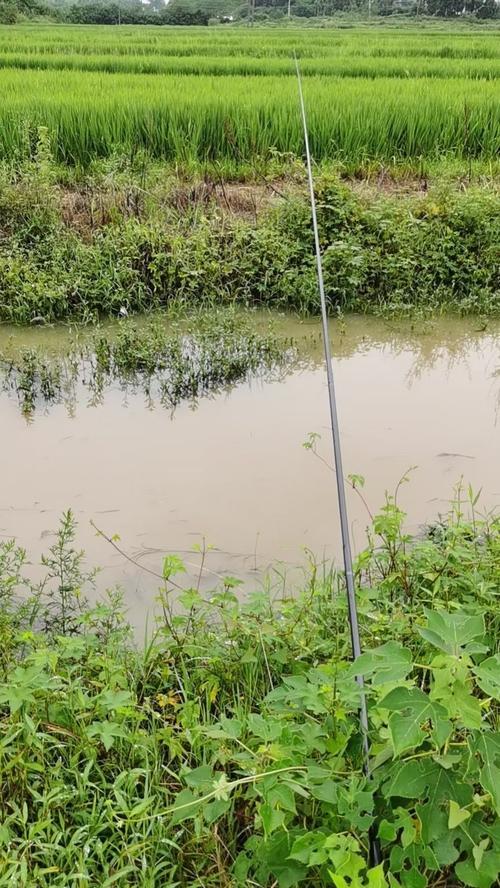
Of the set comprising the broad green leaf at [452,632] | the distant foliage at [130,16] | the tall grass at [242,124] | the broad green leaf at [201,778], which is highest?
the distant foliage at [130,16]

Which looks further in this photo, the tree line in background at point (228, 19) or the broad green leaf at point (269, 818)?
the tree line in background at point (228, 19)

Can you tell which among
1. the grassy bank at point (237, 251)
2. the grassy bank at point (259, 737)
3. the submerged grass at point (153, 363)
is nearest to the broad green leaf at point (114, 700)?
the grassy bank at point (259, 737)

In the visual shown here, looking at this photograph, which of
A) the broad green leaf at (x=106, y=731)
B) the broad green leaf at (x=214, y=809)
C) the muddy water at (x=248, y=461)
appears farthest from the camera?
the muddy water at (x=248, y=461)

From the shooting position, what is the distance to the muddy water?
2.37 metres

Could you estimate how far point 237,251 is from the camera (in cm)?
420

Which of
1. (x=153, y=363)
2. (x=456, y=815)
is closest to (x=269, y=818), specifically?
(x=456, y=815)

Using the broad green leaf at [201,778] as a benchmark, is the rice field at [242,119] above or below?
above

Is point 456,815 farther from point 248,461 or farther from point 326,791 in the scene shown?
point 248,461

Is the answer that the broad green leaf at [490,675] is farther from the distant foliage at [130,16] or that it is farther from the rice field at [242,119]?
the distant foliage at [130,16]

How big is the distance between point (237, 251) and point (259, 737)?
336 cm

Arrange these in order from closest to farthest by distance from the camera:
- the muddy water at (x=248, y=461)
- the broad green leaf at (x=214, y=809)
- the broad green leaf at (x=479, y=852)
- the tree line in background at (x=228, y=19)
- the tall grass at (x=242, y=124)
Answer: the broad green leaf at (x=479, y=852), the broad green leaf at (x=214, y=809), the muddy water at (x=248, y=461), the tall grass at (x=242, y=124), the tree line in background at (x=228, y=19)

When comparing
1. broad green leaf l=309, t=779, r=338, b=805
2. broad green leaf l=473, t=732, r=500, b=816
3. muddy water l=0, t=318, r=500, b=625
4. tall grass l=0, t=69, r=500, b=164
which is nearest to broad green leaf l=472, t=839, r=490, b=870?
broad green leaf l=473, t=732, r=500, b=816

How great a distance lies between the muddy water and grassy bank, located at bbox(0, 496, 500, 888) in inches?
7.9

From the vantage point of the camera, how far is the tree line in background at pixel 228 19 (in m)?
31.9
